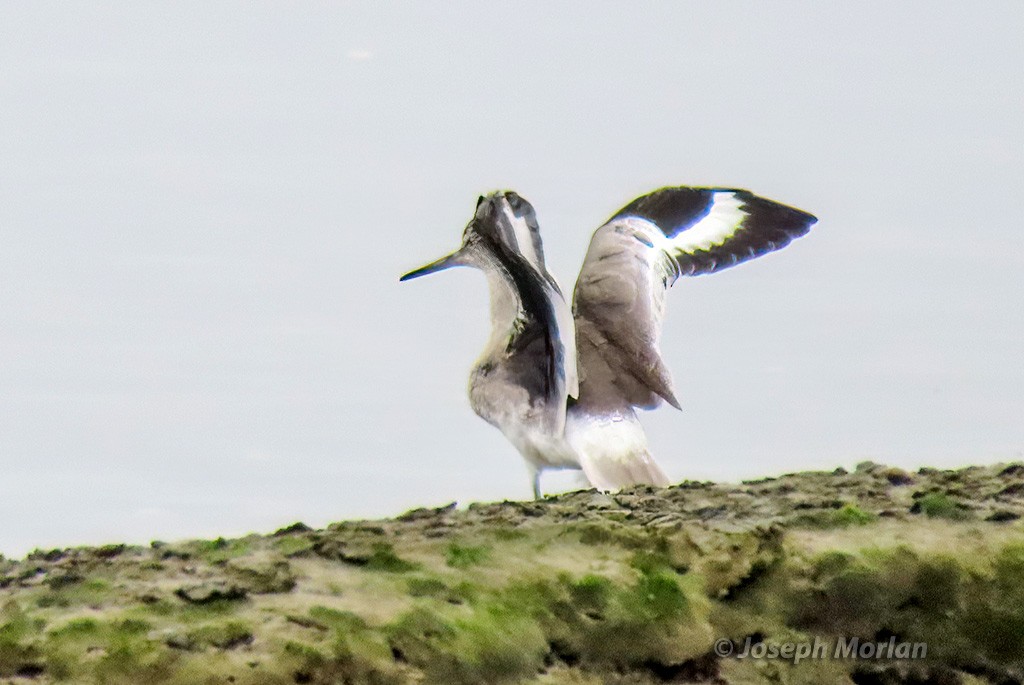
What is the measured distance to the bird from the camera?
6.17 m

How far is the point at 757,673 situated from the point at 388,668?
3.74 feet

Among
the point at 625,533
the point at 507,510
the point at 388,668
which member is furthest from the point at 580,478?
the point at 388,668

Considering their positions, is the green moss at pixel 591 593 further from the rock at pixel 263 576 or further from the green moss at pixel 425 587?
the rock at pixel 263 576

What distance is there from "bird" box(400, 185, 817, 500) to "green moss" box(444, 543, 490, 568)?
7.27ft

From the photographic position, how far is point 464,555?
13.2 feet

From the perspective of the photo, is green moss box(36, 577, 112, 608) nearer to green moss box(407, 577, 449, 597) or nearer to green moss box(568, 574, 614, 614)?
green moss box(407, 577, 449, 597)

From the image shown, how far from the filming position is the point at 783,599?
408 centimetres

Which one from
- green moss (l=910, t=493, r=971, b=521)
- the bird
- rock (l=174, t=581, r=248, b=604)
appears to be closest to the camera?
rock (l=174, t=581, r=248, b=604)

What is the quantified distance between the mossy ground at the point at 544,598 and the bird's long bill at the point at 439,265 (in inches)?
82.1

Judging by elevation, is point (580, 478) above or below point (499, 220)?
below

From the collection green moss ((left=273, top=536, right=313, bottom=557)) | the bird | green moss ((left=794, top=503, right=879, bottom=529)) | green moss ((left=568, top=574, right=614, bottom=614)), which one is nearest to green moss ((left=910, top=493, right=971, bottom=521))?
green moss ((left=794, top=503, right=879, bottom=529))

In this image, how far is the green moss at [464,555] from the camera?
156 inches

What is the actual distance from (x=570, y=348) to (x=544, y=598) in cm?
257

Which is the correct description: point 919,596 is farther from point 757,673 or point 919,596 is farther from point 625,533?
point 625,533
